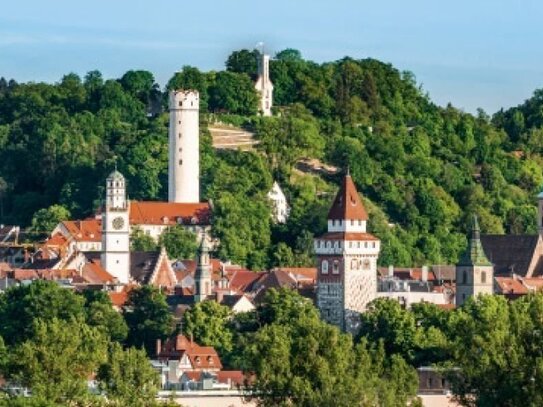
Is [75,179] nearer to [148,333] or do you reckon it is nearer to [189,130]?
[189,130]

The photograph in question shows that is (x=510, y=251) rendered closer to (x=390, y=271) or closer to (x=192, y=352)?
(x=390, y=271)

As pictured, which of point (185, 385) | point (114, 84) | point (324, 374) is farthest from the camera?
point (114, 84)

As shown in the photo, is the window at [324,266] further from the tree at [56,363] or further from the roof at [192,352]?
the tree at [56,363]

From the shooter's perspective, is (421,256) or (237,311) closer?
(237,311)

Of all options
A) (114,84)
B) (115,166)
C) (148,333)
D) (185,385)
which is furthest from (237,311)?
(114,84)

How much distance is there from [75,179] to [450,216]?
14037 millimetres

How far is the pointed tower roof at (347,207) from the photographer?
107 meters

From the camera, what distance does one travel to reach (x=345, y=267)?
4158 inches

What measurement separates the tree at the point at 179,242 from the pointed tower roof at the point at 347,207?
19471 mm

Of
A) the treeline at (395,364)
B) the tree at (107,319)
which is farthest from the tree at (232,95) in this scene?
the treeline at (395,364)

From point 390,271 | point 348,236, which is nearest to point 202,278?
point 348,236

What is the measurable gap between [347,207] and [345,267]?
2.18m

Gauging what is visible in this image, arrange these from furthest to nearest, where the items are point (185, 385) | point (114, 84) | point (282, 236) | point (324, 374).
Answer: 1. point (114, 84)
2. point (282, 236)
3. point (185, 385)
4. point (324, 374)

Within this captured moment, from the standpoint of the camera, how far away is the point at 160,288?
371 feet
